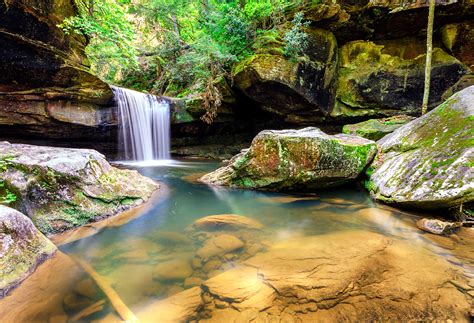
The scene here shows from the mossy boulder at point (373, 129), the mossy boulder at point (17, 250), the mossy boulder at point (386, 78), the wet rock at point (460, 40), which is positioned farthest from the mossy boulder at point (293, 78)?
the mossy boulder at point (17, 250)

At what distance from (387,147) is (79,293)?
6657mm

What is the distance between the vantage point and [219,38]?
37.6 ft

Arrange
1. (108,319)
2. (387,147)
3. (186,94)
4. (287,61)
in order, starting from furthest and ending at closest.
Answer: (186,94) < (287,61) < (387,147) < (108,319)

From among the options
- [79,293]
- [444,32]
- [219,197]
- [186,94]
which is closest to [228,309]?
[79,293]

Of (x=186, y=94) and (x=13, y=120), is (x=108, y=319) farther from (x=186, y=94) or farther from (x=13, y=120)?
(x=186, y=94)

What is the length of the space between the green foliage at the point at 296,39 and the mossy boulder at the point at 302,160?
18.7 ft

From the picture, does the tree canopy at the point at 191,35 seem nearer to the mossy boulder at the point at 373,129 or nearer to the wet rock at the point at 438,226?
the mossy boulder at the point at 373,129

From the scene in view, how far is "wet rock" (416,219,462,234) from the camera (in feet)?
11.7

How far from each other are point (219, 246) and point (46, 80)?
9.06 m

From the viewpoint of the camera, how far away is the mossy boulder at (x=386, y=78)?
11.1 metres

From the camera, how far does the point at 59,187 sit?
3967 millimetres

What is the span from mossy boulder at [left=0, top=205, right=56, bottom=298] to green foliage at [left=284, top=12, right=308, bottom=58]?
10.3 metres

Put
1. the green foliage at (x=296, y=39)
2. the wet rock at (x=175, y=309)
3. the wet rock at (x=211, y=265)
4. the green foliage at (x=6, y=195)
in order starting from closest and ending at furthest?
the wet rock at (x=175, y=309) < the wet rock at (x=211, y=265) < the green foliage at (x=6, y=195) < the green foliage at (x=296, y=39)

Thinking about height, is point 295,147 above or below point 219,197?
above
